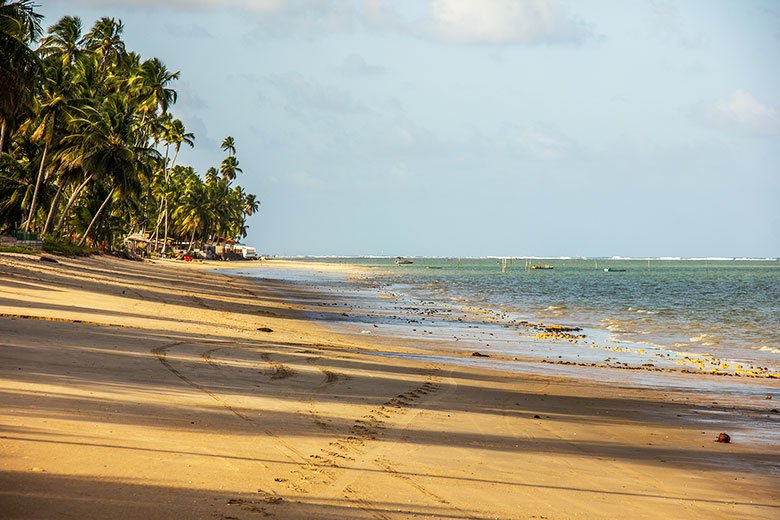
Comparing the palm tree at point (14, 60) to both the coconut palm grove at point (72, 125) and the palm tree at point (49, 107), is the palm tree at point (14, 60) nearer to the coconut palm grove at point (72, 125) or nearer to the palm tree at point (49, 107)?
the coconut palm grove at point (72, 125)

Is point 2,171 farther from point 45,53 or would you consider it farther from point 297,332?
point 297,332

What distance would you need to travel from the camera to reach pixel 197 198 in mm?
143500

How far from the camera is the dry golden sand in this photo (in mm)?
7449

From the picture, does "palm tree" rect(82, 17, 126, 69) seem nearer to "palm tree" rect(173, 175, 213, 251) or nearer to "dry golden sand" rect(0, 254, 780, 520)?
"palm tree" rect(173, 175, 213, 251)

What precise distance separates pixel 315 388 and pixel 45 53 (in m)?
75.1

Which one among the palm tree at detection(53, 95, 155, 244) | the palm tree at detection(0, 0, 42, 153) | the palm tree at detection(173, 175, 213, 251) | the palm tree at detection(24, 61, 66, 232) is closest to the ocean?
the palm tree at detection(0, 0, 42, 153)

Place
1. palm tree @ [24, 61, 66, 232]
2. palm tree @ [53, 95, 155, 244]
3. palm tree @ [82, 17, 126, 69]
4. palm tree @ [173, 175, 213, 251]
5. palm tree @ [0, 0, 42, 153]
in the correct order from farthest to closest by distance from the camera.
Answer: palm tree @ [173, 175, 213, 251], palm tree @ [82, 17, 126, 69], palm tree @ [53, 95, 155, 244], palm tree @ [24, 61, 66, 232], palm tree @ [0, 0, 42, 153]

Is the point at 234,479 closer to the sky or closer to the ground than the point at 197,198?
closer to the ground

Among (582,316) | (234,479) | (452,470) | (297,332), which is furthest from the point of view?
(582,316)

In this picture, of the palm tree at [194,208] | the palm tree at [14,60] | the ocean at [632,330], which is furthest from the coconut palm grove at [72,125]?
the palm tree at [194,208]

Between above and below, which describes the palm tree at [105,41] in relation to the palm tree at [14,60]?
above

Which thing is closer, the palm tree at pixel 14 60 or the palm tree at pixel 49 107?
the palm tree at pixel 14 60

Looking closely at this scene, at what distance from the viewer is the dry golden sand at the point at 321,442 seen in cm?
745

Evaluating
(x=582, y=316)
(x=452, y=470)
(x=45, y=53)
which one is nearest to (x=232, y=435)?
(x=452, y=470)
